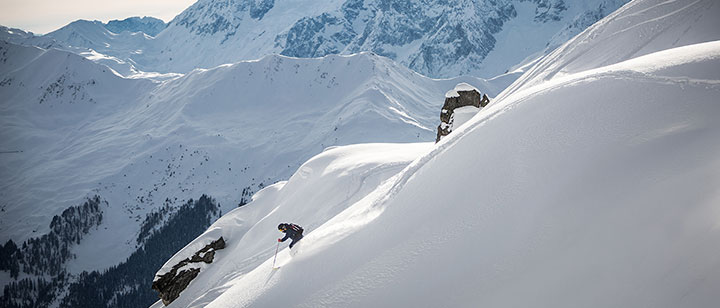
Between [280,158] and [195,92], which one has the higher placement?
[195,92]

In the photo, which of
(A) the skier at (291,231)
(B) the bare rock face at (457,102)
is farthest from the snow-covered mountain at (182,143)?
(A) the skier at (291,231)

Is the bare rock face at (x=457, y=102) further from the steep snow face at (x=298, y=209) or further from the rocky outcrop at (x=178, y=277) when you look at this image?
the rocky outcrop at (x=178, y=277)

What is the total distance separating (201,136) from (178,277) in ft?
443

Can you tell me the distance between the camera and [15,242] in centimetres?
11569

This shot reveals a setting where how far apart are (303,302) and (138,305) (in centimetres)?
10026

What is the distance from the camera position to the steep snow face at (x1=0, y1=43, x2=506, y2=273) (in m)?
126

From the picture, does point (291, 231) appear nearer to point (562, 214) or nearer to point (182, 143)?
point (562, 214)

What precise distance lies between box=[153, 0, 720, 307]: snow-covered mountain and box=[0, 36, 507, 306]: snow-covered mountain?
106m

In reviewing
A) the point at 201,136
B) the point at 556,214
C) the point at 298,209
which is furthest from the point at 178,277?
the point at 201,136

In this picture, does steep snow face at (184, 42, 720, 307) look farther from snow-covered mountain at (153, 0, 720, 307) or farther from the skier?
the skier

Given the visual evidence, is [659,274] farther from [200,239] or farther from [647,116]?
[200,239]

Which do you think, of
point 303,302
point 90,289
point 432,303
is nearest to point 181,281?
point 303,302

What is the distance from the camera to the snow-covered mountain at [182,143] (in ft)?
389

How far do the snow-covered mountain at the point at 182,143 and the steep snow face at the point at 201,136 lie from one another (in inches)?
21.0
